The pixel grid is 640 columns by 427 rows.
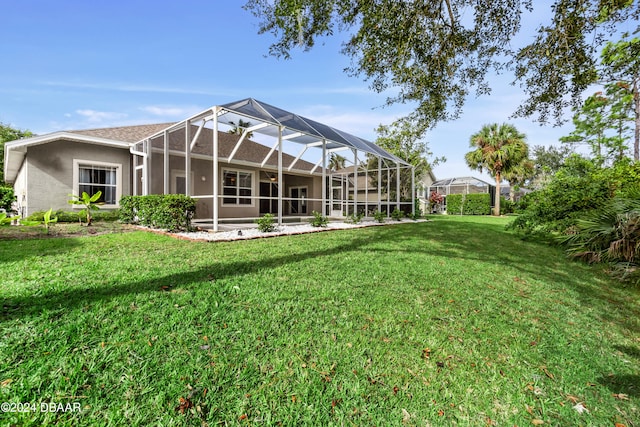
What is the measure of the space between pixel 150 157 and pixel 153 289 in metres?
9.25

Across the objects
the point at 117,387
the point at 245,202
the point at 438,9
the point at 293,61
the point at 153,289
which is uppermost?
the point at 438,9

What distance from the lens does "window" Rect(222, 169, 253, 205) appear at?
45.6 ft

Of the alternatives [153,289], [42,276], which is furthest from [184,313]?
[42,276]

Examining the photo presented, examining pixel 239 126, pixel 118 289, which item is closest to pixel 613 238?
pixel 118 289

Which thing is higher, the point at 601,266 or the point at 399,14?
the point at 399,14

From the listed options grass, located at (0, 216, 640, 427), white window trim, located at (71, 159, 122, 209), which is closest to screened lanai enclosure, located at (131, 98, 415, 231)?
white window trim, located at (71, 159, 122, 209)

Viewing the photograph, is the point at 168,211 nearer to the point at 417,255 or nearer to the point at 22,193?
the point at 417,255

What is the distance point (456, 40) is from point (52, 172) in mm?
14120

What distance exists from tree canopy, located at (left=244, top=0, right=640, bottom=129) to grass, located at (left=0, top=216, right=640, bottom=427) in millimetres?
4663

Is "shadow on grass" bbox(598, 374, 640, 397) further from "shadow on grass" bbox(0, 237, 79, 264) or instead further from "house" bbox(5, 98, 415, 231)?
"shadow on grass" bbox(0, 237, 79, 264)

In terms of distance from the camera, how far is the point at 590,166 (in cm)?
840

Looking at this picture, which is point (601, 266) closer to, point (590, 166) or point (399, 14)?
point (590, 166)

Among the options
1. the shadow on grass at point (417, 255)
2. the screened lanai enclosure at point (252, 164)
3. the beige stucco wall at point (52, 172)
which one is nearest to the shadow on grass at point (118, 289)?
the shadow on grass at point (417, 255)

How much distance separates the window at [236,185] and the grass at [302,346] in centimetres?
972
